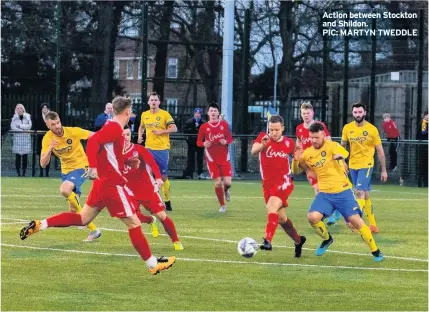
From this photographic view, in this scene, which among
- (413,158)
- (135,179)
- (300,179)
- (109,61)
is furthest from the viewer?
(109,61)

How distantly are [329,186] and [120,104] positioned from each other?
3.11 m

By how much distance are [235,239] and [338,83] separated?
18.5 metres

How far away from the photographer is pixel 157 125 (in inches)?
807

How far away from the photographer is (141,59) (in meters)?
33.1

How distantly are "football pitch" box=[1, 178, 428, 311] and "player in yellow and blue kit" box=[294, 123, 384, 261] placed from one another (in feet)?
1.41

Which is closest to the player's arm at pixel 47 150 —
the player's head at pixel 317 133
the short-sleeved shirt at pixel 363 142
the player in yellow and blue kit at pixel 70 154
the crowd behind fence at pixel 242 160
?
the player in yellow and blue kit at pixel 70 154

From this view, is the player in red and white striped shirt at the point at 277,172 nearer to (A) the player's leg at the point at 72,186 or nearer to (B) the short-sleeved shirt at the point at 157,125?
(A) the player's leg at the point at 72,186

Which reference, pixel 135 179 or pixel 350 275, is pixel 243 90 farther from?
pixel 350 275

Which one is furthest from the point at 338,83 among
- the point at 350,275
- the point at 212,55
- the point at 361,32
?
the point at 350,275

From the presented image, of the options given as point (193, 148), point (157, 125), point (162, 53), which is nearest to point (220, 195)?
point (157, 125)

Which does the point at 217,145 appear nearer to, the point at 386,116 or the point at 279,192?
the point at 279,192

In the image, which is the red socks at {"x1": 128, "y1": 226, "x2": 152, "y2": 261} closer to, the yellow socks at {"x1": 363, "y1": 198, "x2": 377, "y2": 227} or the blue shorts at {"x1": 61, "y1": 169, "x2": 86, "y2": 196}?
the blue shorts at {"x1": 61, "y1": 169, "x2": 86, "y2": 196}

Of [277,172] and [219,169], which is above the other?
[277,172]

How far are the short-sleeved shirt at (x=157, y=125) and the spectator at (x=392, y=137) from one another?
1056 cm
